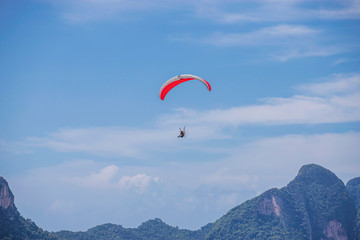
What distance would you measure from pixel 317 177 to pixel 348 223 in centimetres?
1422

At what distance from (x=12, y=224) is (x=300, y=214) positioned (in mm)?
73917

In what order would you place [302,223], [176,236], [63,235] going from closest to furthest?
[63,235]
[302,223]
[176,236]

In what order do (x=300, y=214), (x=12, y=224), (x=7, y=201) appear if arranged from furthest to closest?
1. (x=300, y=214)
2. (x=7, y=201)
3. (x=12, y=224)

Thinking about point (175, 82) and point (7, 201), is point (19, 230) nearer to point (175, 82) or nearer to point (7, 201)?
point (7, 201)

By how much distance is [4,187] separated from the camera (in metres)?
90.2

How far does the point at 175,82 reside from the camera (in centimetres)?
3950

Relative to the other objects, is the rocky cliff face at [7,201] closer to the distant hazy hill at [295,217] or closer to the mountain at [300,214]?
the distant hazy hill at [295,217]

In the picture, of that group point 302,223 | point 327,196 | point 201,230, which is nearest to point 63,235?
point 201,230

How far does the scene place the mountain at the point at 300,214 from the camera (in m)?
122

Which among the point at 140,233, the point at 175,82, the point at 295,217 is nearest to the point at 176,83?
the point at 175,82

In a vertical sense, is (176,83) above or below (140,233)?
below

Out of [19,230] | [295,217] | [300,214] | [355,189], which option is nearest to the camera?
[19,230]

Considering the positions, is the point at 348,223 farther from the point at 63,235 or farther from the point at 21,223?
the point at 21,223

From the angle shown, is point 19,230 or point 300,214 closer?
point 19,230
